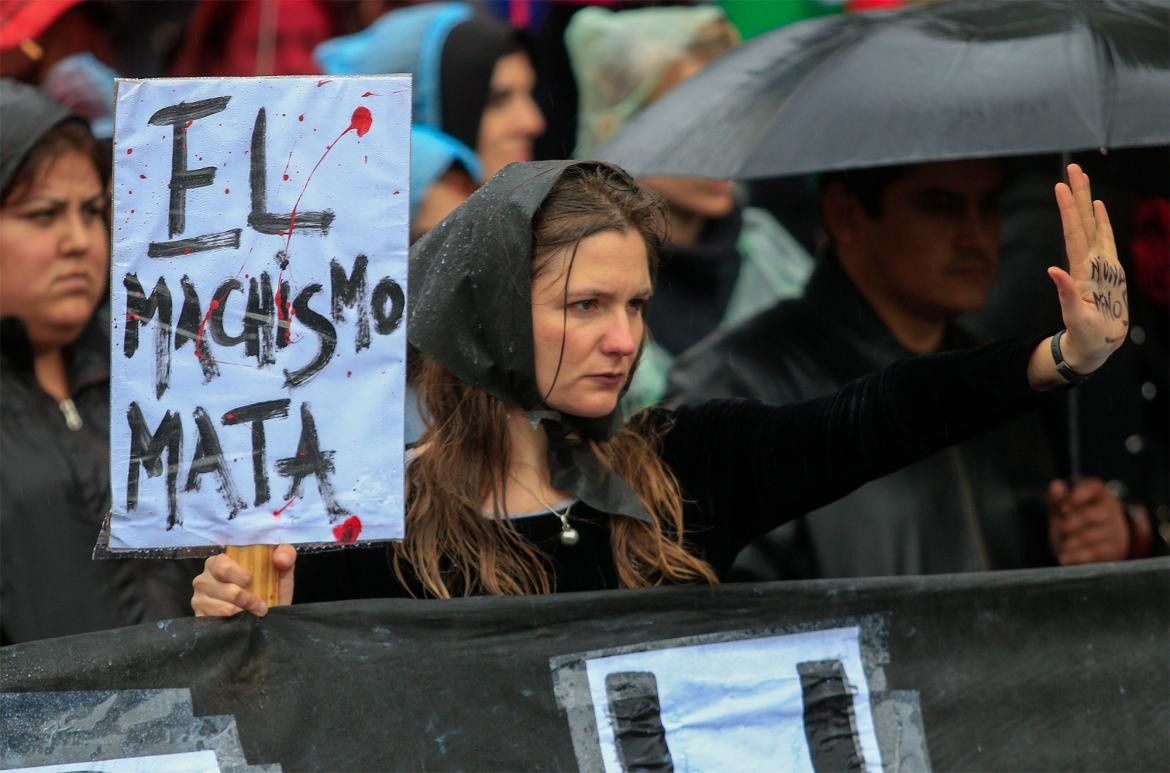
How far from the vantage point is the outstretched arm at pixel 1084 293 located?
2424 millimetres

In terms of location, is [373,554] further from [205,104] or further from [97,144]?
[97,144]

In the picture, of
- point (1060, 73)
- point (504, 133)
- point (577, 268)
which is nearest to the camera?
point (577, 268)

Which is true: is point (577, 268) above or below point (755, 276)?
below

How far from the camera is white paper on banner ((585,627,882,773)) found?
268cm

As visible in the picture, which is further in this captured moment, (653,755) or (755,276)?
(755,276)

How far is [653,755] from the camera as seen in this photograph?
8.71 ft

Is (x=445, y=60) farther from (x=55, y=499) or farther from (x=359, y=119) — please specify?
(x=359, y=119)

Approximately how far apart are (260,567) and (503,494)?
1.45ft

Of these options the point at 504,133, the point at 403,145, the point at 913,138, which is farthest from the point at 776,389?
the point at 504,133

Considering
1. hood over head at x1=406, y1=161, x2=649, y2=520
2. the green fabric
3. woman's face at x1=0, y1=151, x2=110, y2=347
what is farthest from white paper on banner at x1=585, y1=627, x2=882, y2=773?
the green fabric

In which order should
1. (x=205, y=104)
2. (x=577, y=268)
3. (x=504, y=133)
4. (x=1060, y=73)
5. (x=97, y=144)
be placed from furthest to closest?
(x=504, y=133)
(x=97, y=144)
(x=1060, y=73)
(x=577, y=268)
(x=205, y=104)

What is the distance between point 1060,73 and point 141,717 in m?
2.13

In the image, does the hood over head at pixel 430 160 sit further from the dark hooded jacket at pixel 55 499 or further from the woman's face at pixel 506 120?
the dark hooded jacket at pixel 55 499

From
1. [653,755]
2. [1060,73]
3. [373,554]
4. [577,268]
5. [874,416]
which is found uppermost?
[1060,73]
